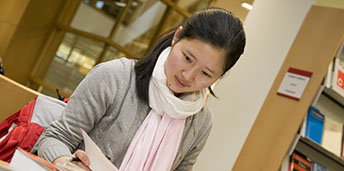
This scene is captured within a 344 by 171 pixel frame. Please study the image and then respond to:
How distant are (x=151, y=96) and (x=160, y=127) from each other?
123 millimetres

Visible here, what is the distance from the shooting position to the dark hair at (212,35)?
1.37 meters

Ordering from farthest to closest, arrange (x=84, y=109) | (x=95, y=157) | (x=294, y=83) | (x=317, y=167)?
1. (x=317, y=167)
2. (x=294, y=83)
3. (x=84, y=109)
4. (x=95, y=157)

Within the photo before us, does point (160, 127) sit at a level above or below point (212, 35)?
below

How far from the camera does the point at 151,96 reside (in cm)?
147

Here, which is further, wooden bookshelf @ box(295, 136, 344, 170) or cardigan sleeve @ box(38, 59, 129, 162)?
wooden bookshelf @ box(295, 136, 344, 170)

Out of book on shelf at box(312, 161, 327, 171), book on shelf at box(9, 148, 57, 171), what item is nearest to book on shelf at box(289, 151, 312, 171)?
book on shelf at box(312, 161, 327, 171)

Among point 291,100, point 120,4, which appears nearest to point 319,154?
point 291,100

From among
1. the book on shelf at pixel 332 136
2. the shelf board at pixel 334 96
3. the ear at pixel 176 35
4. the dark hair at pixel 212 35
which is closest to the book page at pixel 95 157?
the dark hair at pixel 212 35

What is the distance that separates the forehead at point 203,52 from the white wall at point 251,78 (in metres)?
2.08

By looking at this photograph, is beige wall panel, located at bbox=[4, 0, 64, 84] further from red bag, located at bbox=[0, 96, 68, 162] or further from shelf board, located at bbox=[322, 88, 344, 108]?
red bag, located at bbox=[0, 96, 68, 162]

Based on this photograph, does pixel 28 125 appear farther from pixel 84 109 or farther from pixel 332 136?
pixel 332 136

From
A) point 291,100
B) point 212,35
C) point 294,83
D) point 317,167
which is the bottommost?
point 317,167

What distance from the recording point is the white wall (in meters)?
3.40

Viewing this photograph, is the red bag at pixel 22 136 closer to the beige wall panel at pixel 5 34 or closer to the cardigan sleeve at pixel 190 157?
the cardigan sleeve at pixel 190 157
